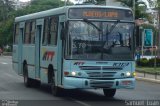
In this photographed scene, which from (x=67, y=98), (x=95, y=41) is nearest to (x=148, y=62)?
(x=67, y=98)

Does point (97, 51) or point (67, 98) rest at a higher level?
point (97, 51)

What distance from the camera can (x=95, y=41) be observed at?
668 inches

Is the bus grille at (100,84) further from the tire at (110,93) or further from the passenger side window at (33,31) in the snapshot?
the passenger side window at (33,31)

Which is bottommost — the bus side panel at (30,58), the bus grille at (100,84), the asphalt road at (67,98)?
the asphalt road at (67,98)

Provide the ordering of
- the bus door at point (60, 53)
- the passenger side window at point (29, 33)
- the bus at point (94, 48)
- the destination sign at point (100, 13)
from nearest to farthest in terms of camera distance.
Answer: the bus at point (94, 48) → the destination sign at point (100, 13) → the bus door at point (60, 53) → the passenger side window at point (29, 33)

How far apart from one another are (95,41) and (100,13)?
3.29ft

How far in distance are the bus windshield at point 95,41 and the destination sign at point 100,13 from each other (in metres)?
0.21

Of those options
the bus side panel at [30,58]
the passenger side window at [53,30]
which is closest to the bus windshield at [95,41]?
the passenger side window at [53,30]

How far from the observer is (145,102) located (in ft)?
54.5

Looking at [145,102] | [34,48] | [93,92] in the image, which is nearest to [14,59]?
[34,48]

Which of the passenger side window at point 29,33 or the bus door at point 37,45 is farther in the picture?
the passenger side window at point 29,33

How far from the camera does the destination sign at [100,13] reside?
17.1m

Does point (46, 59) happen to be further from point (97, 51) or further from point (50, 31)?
point (97, 51)

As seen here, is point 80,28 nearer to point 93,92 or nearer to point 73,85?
point 73,85
